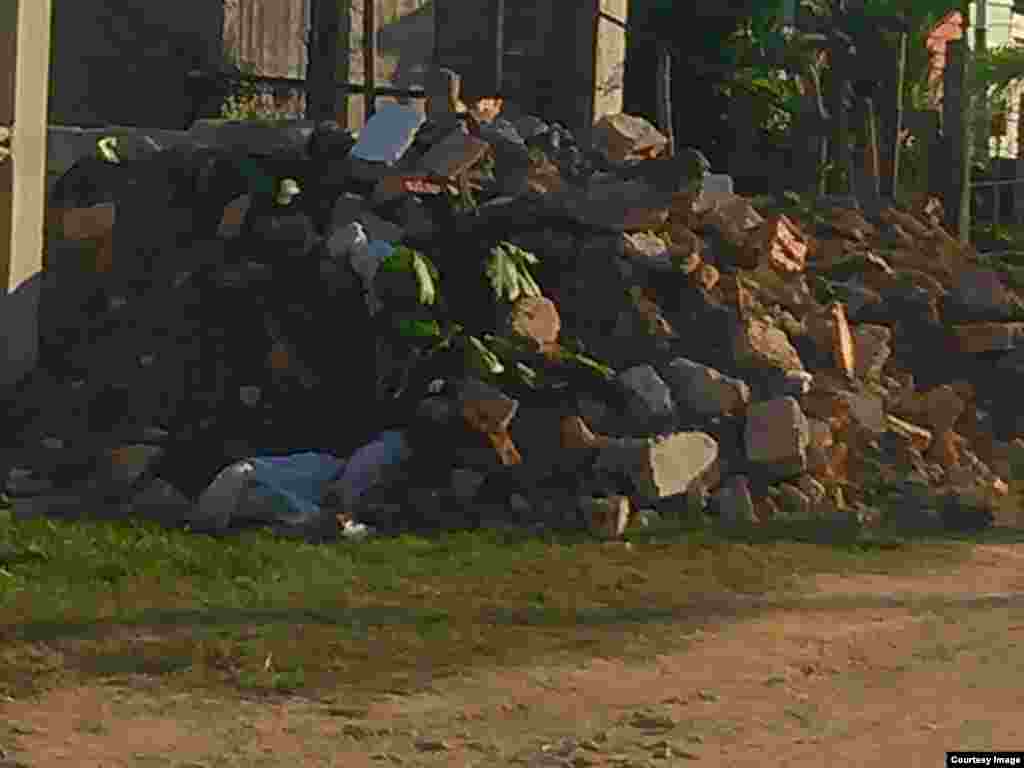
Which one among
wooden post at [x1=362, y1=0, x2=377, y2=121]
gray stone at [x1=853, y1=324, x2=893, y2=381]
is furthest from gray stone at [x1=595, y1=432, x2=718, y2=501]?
wooden post at [x1=362, y1=0, x2=377, y2=121]

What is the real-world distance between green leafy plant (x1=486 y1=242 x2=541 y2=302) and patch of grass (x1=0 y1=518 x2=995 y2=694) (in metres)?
1.59

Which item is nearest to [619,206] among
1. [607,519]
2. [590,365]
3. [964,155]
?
[590,365]

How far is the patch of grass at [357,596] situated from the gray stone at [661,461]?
1.01ft

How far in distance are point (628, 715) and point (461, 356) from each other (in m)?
3.70

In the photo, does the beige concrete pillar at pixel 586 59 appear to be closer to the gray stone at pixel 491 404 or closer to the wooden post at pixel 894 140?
the wooden post at pixel 894 140

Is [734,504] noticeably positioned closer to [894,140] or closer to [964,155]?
[894,140]

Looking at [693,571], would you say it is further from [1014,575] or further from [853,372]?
[853,372]

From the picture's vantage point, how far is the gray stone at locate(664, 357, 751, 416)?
31.8 feet

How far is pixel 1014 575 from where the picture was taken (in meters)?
8.44

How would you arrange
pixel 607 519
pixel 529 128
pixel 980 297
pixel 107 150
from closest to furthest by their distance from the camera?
1. pixel 607 519
2. pixel 107 150
3. pixel 529 128
4. pixel 980 297

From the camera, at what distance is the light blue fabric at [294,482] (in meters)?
8.48

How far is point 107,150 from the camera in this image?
1088 centimetres

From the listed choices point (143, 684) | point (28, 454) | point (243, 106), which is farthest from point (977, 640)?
point (243, 106)

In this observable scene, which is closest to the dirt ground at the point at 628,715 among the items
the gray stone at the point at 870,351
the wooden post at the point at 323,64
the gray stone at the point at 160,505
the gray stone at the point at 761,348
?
the gray stone at the point at 160,505
